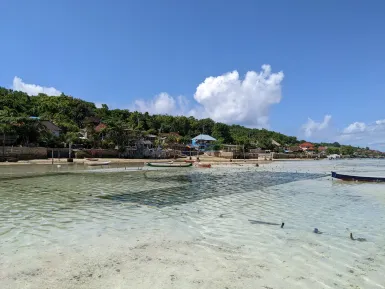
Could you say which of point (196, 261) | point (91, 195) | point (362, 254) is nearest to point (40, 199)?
point (91, 195)

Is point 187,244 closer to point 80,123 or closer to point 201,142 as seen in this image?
point 80,123

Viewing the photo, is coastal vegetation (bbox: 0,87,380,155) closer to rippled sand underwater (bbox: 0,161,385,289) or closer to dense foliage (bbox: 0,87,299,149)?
dense foliage (bbox: 0,87,299,149)

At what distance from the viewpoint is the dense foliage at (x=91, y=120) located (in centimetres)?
6110

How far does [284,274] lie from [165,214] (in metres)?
6.66

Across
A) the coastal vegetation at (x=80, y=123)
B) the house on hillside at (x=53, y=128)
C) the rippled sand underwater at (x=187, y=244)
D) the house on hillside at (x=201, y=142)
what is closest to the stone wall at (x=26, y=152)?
the coastal vegetation at (x=80, y=123)

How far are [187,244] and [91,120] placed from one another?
245 feet

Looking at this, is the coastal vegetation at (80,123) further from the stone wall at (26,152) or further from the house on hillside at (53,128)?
the stone wall at (26,152)

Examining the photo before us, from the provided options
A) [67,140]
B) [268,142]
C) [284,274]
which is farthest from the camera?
[268,142]

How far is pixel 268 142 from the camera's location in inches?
4695

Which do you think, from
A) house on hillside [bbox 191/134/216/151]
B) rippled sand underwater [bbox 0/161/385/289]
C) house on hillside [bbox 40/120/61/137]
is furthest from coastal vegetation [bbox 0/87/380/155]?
rippled sand underwater [bbox 0/161/385/289]

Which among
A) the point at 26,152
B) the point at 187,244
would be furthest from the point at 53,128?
the point at 187,244

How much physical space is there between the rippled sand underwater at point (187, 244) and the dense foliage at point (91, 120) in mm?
44244

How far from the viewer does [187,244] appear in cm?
821

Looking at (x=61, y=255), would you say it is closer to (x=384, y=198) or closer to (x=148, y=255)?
(x=148, y=255)
